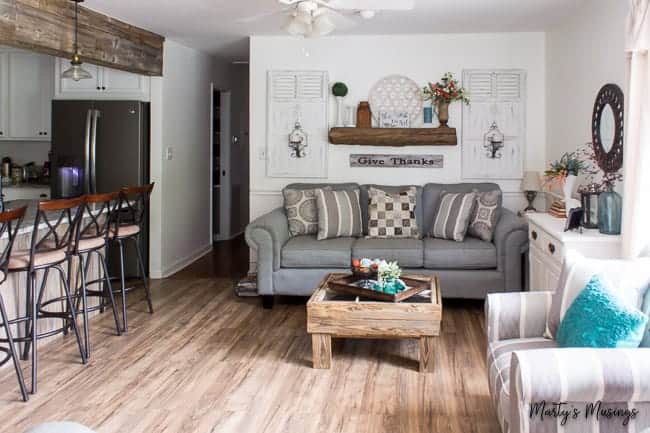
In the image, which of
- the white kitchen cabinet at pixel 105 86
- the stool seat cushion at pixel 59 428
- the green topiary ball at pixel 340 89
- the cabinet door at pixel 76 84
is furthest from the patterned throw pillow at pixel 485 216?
the stool seat cushion at pixel 59 428

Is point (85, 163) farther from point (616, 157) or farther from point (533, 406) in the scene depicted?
point (533, 406)

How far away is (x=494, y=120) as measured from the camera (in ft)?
19.6

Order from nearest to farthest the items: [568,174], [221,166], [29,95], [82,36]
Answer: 1. [568,174]
2. [82,36]
3. [29,95]
4. [221,166]

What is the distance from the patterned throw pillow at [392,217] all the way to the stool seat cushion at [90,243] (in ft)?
7.42

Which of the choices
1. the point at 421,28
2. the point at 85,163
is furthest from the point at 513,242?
the point at 85,163

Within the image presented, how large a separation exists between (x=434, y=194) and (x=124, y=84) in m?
3.11

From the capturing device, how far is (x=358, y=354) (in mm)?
4031

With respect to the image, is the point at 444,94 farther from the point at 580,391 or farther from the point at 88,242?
the point at 580,391

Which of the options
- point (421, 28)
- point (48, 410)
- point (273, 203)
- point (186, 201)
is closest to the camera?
point (48, 410)

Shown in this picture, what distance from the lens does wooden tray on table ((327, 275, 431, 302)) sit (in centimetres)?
375

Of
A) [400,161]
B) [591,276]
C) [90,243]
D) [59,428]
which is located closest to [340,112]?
[400,161]

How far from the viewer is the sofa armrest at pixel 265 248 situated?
16.5ft

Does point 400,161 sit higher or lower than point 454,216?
higher

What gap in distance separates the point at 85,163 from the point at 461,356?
3877mm
